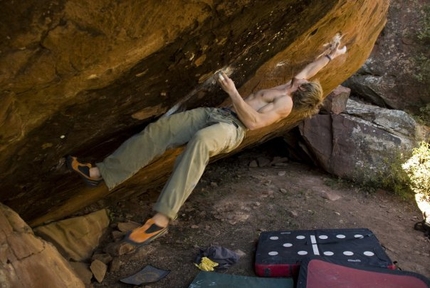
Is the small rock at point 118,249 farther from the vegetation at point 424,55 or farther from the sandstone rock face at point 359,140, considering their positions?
the vegetation at point 424,55

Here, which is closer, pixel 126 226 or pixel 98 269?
pixel 98 269

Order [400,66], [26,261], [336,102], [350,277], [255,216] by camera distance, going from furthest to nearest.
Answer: [400,66] → [336,102] → [255,216] → [350,277] → [26,261]

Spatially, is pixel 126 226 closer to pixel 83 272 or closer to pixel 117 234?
pixel 117 234

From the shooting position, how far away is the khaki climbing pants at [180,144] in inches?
145

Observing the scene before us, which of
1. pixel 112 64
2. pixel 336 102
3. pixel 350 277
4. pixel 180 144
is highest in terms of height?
pixel 112 64

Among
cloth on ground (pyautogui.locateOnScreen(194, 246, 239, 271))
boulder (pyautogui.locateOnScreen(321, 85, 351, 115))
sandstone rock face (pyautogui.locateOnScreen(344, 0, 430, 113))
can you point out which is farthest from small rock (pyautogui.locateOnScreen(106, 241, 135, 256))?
sandstone rock face (pyautogui.locateOnScreen(344, 0, 430, 113))

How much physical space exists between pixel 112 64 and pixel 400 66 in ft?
32.0

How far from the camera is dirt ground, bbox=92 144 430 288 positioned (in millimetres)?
5656

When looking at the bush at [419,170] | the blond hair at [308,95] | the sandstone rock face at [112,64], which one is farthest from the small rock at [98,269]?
the bush at [419,170]

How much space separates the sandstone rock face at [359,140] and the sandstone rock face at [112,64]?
3.49 m

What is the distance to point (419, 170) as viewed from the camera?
26.8 ft

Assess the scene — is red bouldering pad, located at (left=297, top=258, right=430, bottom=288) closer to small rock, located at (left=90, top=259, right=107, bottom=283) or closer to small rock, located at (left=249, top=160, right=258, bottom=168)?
small rock, located at (left=90, top=259, right=107, bottom=283)

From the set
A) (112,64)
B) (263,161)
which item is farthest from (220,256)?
(263,161)

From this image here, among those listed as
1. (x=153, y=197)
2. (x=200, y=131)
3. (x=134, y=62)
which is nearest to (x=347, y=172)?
(x=153, y=197)
